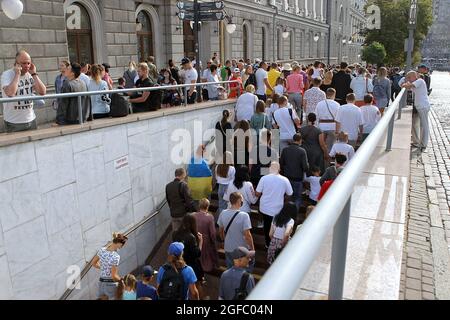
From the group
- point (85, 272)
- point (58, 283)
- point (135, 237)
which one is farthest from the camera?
point (135, 237)

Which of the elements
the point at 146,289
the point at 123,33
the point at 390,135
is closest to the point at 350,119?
the point at 390,135

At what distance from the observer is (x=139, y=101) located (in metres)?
9.52

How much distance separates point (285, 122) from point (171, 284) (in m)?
4.61

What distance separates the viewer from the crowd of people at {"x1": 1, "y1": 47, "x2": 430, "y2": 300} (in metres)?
6.05

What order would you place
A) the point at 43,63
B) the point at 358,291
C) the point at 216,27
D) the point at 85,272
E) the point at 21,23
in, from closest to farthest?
1. the point at 358,291
2. the point at 85,272
3. the point at 21,23
4. the point at 43,63
5. the point at 216,27

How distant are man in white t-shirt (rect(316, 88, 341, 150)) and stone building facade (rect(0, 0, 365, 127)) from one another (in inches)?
206

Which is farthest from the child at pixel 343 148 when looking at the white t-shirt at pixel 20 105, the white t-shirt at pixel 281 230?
the white t-shirt at pixel 20 105

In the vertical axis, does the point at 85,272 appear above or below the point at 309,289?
below

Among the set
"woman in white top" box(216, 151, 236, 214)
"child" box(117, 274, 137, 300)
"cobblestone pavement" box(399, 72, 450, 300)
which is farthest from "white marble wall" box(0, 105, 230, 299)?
"cobblestone pavement" box(399, 72, 450, 300)

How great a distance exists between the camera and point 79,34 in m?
14.7

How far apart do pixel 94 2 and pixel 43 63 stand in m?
3.52

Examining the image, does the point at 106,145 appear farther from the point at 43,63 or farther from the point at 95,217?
the point at 43,63

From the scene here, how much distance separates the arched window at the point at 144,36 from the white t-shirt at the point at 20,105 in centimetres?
1133
